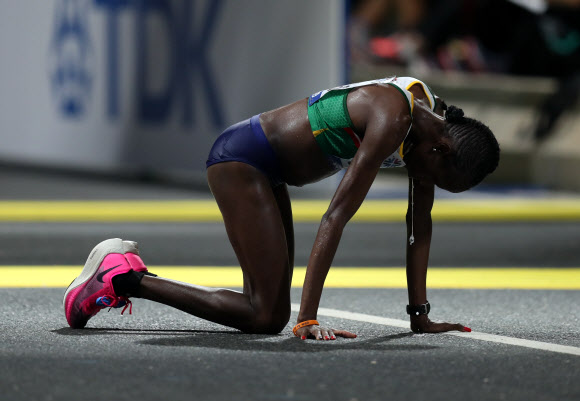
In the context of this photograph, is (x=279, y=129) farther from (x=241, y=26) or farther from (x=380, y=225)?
(x=241, y=26)

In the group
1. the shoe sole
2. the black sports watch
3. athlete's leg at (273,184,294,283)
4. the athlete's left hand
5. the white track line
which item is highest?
athlete's leg at (273,184,294,283)

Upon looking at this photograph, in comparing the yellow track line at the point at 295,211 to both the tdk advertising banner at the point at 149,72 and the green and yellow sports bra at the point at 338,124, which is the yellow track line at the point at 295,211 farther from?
the green and yellow sports bra at the point at 338,124

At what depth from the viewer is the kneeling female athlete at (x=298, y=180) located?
4945mm

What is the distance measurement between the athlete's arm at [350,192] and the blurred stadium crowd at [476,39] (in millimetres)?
10219

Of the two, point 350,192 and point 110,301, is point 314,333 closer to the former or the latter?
point 350,192

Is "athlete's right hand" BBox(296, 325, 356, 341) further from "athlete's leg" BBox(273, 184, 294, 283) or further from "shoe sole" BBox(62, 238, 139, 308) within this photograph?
"shoe sole" BBox(62, 238, 139, 308)

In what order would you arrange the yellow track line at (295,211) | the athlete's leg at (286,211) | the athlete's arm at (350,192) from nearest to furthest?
the athlete's arm at (350,192), the athlete's leg at (286,211), the yellow track line at (295,211)

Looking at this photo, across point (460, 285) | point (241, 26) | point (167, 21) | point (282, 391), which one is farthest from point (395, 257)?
point (167, 21)

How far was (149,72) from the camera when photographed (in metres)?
15.4

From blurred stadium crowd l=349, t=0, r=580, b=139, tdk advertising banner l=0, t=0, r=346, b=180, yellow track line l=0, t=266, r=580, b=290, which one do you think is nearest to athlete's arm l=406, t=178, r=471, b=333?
yellow track line l=0, t=266, r=580, b=290

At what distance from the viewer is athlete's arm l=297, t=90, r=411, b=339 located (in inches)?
189

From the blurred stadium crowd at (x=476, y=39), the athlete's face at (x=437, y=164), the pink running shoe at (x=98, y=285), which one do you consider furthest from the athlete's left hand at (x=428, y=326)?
the blurred stadium crowd at (x=476, y=39)

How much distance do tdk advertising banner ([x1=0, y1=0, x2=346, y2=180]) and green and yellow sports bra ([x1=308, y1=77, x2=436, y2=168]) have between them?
791 centimetres

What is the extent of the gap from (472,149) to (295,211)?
23.5 ft
